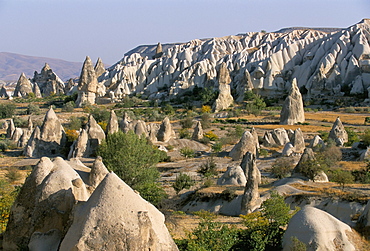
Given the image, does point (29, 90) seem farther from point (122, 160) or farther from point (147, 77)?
point (122, 160)

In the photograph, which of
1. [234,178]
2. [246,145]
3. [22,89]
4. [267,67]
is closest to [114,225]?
[234,178]

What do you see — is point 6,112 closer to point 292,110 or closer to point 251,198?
point 292,110

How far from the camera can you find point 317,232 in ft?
30.7

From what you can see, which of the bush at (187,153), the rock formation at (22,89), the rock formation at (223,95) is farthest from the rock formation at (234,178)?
the rock formation at (22,89)

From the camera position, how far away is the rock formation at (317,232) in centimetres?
927

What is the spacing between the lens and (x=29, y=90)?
8931cm

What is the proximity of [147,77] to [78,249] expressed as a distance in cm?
8496

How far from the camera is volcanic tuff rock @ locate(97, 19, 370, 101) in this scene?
210 ft

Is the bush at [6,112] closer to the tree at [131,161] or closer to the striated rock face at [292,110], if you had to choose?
the striated rock face at [292,110]

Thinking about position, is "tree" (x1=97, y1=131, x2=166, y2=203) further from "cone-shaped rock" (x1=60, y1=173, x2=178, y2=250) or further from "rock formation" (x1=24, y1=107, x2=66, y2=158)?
"rock formation" (x1=24, y1=107, x2=66, y2=158)

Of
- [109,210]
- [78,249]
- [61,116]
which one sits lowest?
[61,116]

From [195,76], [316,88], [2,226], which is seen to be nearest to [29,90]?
[195,76]

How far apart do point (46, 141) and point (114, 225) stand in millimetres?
25875

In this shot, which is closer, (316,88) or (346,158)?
(346,158)
